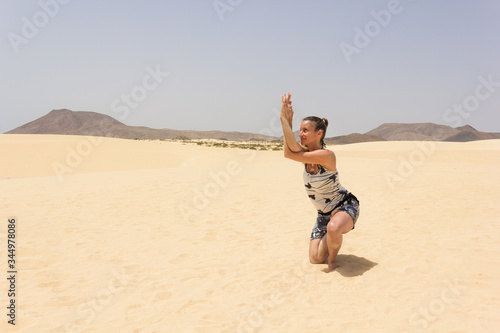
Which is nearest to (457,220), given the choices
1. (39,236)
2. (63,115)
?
(39,236)

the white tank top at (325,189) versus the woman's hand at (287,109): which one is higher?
the woman's hand at (287,109)

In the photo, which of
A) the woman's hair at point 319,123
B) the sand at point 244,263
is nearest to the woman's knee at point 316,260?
the sand at point 244,263

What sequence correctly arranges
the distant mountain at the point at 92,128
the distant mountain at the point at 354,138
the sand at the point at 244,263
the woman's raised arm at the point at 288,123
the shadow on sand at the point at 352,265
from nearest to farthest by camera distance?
the sand at the point at 244,263
the woman's raised arm at the point at 288,123
the shadow on sand at the point at 352,265
the distant mountain at the point at 354,138
the distant mountain at the point at 92,128

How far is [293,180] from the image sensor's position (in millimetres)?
13125

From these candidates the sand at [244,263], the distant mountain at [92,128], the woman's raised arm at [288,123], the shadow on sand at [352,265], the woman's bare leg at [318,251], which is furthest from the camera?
the distant mountain at [92,128]

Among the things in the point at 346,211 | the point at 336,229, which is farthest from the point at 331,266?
the point at 346,211

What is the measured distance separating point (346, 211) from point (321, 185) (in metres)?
0.46

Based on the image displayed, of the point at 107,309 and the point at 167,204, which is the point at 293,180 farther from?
the point at 107,309

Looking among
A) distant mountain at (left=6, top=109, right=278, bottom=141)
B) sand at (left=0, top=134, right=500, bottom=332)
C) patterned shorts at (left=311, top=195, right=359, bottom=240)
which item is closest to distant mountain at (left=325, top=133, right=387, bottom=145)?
distant mountain at (left=6, top=109, right=278, bottom=141)

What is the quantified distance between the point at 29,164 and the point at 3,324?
19618mm

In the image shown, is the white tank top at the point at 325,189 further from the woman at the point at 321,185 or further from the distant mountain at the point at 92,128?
the distant mountain at the point at 92,128

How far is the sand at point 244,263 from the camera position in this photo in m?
3.46

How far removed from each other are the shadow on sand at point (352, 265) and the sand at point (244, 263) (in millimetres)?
25

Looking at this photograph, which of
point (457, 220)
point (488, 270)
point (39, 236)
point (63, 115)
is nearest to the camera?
point (488, 270)
